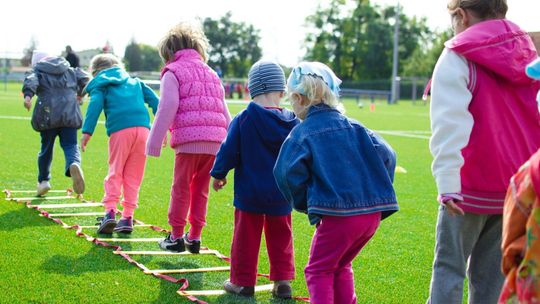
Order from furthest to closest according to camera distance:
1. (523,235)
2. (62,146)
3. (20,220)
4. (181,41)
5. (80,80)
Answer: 1. (80,80)
2. (62,146)
3. (20,220)
4. (181,41)
5. (523,235)

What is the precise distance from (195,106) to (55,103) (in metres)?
2.70

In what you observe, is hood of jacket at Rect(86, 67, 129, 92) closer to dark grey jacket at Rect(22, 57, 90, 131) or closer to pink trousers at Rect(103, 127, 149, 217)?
pink trousers at Rect(103, 127, 149, 217)

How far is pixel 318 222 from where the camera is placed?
390 cm

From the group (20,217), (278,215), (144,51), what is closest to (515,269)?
(278,215)

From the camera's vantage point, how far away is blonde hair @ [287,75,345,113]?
401 cm

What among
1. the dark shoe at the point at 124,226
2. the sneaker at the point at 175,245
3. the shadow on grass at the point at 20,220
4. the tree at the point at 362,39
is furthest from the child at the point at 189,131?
the tree at the point at 362,39

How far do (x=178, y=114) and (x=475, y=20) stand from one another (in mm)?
2850

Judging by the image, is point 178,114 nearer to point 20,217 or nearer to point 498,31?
point 20,217

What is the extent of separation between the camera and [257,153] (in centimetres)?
479

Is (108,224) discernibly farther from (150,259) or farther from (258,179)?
(258,179)

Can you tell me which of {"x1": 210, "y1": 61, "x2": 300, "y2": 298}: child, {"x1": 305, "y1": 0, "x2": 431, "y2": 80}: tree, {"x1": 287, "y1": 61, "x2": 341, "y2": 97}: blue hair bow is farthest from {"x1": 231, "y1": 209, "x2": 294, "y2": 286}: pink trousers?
{"x1": 305, "y1": 0, "x2": 431, "y2": 80}: tree

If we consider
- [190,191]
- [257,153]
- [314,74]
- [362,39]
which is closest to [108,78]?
[190,191]

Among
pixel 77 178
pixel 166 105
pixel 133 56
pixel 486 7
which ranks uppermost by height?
pixel 486 7

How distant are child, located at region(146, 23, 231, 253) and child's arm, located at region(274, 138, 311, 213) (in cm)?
194
